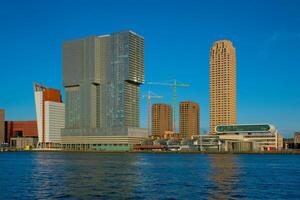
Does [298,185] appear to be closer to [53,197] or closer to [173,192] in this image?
[173,192]

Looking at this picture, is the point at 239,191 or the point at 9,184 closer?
the point at 239,191

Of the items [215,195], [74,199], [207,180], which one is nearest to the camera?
[74,199]

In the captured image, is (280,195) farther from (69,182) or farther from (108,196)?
(69,182)

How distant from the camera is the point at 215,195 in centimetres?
6266

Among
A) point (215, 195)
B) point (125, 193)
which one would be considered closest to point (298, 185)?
point (215, 195)

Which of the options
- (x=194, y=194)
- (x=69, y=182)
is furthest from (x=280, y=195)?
(x=69, y=182)

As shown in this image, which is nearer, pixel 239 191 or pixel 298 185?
pixel 239 191

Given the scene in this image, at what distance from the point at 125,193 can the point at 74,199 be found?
27.4ft

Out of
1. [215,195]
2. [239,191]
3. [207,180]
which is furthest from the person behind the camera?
[207,180]

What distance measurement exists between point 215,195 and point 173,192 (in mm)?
6290

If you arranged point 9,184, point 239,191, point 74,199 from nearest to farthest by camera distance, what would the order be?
point 74,199, point 239,191, point 9,184

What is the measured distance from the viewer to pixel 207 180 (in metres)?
83.4

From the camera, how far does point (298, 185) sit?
77125 millimetres

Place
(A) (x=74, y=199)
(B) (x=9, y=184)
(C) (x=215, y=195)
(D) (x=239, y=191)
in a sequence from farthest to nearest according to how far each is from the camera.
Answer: (B) (x=9, y=184) → (D) (x=239, y=191) → (C) (x=215, y=195) → (A) (x=74, y=199)
